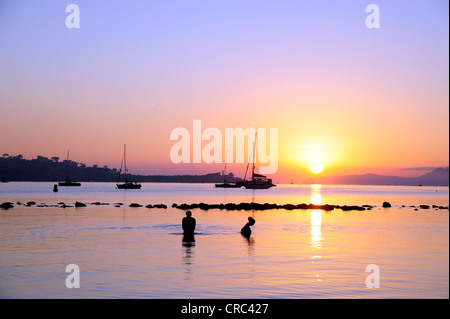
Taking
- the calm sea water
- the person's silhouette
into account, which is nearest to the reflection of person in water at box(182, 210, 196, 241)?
the person's silhouette

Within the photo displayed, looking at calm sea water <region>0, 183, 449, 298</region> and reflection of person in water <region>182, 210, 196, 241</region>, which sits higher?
reflection of person in water <region>182, 210, 196, 241</region>

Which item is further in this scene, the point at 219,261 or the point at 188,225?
the point at 188,225

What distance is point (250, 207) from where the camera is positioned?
85.6 meters

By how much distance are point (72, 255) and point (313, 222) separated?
36203 millimetres

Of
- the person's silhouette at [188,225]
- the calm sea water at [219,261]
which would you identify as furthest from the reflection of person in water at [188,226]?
the calm sea water at [219,261]

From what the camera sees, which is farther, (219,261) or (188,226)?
(188,226)

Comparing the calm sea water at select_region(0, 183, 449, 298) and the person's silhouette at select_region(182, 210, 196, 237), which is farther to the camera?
the person's silhouette at select_region(182, 210, 196, 237)

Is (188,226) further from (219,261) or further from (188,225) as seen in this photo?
(219,261)

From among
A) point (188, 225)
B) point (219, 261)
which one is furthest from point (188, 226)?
point (219, 261)

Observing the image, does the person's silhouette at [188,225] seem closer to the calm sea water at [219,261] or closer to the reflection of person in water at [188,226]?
the reflection of person in water at [188,226]

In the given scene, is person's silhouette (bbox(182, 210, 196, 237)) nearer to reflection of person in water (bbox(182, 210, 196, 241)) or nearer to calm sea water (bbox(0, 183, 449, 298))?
reflection of person in water (bbox(182, 210, 196, 241))

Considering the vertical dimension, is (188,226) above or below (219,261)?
above

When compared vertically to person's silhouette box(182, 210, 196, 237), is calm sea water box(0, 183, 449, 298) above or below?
below
